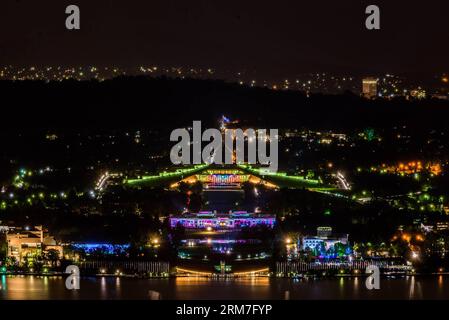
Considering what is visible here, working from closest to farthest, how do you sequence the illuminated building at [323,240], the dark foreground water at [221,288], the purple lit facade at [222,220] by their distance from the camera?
1. the dark foreground water at [221,288]
2. the illuminated building at [323,240]
3. the purple lit facade at [222,220]

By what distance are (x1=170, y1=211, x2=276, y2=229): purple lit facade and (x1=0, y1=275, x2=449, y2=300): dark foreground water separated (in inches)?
120

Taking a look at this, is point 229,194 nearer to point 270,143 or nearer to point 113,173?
point 113,173

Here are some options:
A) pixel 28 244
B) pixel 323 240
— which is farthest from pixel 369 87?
pixel 28 244

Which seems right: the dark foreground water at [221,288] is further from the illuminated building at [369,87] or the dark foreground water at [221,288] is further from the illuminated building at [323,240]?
the illuminated building at [369,87]

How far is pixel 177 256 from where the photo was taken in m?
18.8

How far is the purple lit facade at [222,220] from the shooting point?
830 inches

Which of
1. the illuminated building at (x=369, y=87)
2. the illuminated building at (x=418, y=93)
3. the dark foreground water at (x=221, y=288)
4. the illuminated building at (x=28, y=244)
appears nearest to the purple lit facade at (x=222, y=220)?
the illuminated building at (x=28, y=244)

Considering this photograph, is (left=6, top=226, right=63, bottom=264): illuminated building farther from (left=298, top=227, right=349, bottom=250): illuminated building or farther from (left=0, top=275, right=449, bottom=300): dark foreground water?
(left=298, top=227, right=349, bottom=250): illuminated building

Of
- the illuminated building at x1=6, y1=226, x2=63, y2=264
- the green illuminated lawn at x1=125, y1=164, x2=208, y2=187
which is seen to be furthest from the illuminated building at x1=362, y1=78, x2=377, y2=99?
the illuminated building at x1=6, y1=226, x2=63, y2=264

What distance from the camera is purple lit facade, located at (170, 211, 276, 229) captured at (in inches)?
830

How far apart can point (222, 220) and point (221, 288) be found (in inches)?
168

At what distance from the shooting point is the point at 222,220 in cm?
2148

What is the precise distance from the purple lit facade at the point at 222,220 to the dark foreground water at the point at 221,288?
305 centimetres

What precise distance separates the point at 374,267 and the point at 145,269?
3048 millimetres
